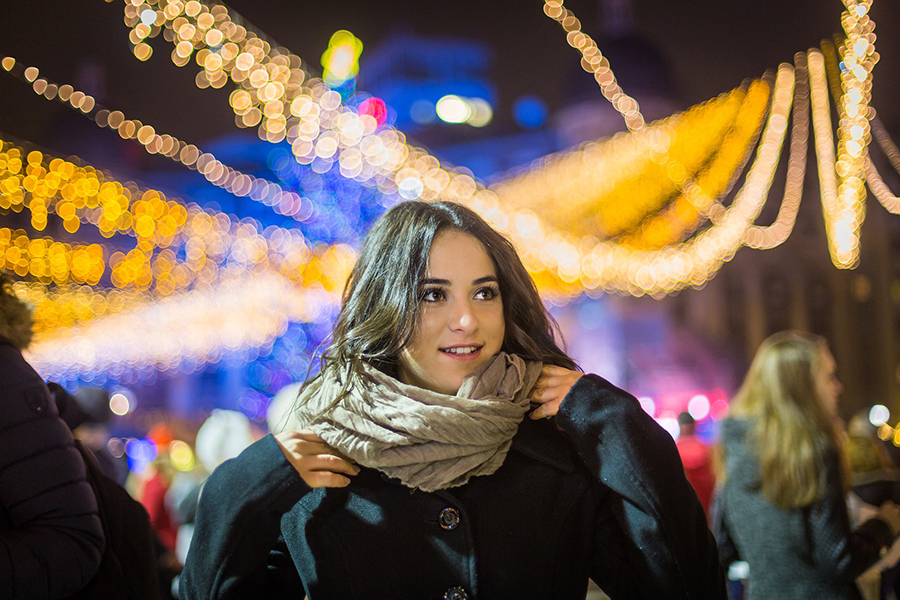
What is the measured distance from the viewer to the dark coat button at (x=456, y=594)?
5.82 feet

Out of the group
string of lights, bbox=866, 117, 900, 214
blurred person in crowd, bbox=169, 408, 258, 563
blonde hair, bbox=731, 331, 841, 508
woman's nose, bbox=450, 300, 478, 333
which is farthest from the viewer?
string of lights, bbox=866, 117, 900, 214

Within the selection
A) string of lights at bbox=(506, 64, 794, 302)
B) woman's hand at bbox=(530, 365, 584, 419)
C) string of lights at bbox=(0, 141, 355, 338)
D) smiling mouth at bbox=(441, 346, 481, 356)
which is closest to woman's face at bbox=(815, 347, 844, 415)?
woman's hand at bbox=(530, 365, 584, 419)

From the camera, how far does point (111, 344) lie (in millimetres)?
27578

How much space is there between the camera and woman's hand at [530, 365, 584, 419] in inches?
75.9

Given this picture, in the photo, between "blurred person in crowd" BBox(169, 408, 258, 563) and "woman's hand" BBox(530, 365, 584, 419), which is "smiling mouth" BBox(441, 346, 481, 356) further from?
"blurred person in crowd" BBox(169, 408, 258, 563)

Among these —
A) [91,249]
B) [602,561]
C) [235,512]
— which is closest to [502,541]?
[602,561]

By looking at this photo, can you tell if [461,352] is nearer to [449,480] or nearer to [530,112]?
[449,480]

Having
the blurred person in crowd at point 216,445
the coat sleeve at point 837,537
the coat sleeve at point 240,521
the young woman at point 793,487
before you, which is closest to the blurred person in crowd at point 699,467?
Answer: the young woman at point 793,487

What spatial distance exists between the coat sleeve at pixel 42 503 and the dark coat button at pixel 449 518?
0.87 m

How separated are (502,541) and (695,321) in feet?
122

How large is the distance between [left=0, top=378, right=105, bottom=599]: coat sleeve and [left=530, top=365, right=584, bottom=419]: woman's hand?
1.16 meters

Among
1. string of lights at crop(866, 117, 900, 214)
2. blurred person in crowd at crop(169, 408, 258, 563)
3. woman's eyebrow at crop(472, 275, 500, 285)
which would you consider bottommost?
blurred person in crowd at crop(169, 408, 258, 563)

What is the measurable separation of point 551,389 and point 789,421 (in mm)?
1612

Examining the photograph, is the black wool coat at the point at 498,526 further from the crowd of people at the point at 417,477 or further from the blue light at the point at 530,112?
the blue light at the point at 530,112
